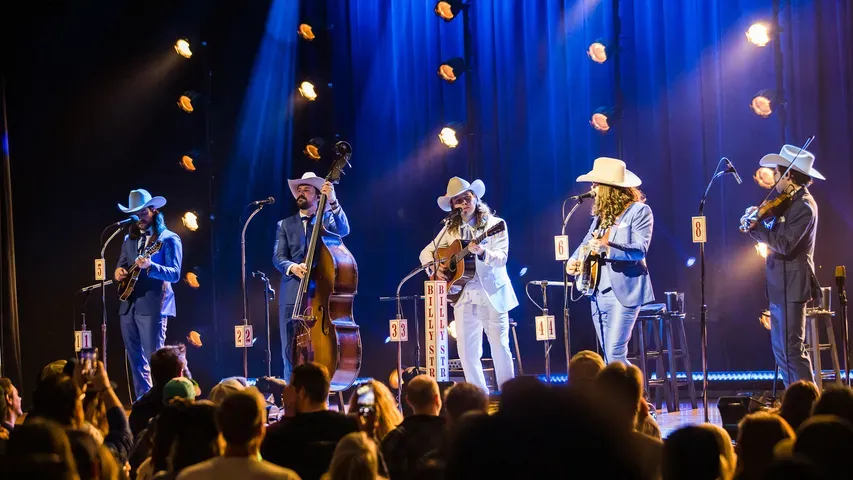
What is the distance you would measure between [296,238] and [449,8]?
10.3ft

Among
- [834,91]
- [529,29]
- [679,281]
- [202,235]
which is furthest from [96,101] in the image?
[834,91]

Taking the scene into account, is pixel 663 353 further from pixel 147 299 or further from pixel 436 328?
pixel 147 299

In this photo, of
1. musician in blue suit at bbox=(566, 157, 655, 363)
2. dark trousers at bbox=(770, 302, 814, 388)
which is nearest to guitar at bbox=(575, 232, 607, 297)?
musician in blue suit at bbox=(566, 157, 655, 363)

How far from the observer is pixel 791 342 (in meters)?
6.59

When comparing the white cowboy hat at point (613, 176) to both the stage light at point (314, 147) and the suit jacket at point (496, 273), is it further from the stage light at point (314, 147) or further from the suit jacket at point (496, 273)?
the stage light at point (314, 147)

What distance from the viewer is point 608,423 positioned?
110cm

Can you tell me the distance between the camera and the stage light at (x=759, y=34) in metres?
8.28

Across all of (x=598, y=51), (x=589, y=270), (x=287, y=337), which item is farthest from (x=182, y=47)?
(x=589, y=270)

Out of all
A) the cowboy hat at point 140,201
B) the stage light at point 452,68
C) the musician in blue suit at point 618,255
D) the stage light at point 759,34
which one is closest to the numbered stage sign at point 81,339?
the cowboy hat at point 140,201

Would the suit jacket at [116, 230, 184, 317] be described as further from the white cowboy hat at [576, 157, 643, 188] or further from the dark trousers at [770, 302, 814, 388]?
the dark trousers at [770, 302, 814, 388]

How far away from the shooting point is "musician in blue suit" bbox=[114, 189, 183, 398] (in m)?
8.52

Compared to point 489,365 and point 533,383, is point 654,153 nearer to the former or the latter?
point 489,365

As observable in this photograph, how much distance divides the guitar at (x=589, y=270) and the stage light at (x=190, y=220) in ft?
17.0

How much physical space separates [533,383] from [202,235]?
9.86 meters
